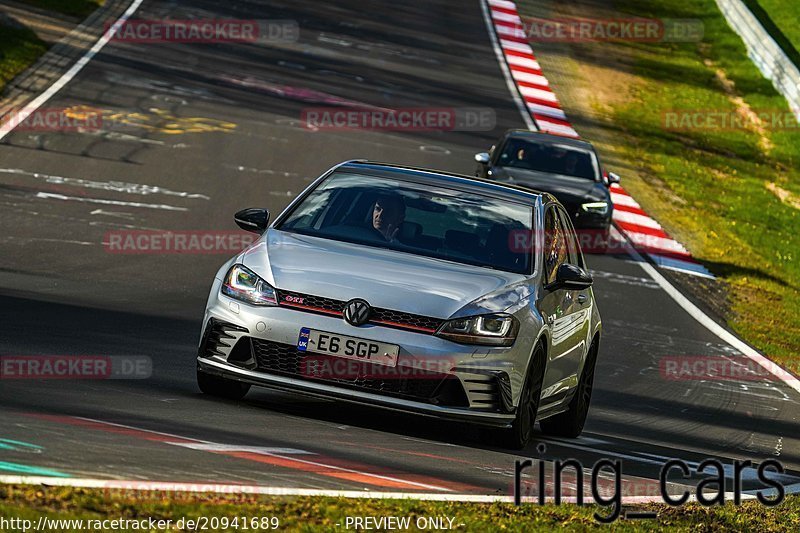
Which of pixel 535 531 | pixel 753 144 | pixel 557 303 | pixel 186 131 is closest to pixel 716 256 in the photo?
pixel 186 131

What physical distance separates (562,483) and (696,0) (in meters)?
41.0

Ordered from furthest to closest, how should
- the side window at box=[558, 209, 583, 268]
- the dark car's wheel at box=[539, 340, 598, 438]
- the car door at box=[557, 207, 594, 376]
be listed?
1. the side window at box=[558, 209, 583, 268]
2. the dark car's wheel at box=[539, 340, 598, 438]
3. the car door at box=[557, 207, 594, 376]

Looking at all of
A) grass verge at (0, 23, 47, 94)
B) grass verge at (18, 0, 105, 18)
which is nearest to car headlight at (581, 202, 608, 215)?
grass verge at (0, 23, 47, 94)

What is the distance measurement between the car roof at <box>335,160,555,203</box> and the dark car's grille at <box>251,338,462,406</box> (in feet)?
6.18

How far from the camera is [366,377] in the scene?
8578mm

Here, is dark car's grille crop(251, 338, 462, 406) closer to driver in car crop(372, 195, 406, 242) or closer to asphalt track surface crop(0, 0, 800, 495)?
asphalt track surface crop(0, 0, 800, 495)

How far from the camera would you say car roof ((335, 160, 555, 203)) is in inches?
402

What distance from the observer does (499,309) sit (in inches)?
350

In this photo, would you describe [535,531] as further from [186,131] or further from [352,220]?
[186,131]

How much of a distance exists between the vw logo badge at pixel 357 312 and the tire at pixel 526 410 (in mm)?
1061

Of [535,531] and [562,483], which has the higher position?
[535,531]

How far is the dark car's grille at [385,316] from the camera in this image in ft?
28.2

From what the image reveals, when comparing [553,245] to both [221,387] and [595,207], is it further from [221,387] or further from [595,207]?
[595,207]

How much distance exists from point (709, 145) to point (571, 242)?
2333cm
